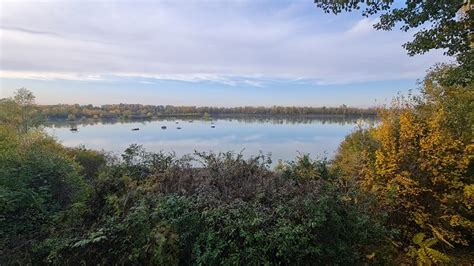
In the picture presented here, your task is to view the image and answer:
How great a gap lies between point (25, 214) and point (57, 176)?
0.81m

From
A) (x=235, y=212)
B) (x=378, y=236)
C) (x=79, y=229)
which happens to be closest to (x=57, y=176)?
(x=79, y=229)

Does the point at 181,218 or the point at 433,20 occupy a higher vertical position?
the point at 433,20

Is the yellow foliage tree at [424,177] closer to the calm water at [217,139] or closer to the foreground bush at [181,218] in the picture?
the foreground bush at [181,218]

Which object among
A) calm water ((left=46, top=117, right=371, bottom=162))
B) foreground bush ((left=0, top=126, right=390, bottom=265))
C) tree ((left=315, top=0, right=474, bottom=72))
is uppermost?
tree ((left=315, top=0, right=474, bottom=72))

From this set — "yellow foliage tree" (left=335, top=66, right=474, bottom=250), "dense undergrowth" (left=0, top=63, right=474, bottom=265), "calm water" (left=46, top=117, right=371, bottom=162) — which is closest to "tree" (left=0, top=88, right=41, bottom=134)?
"calm water" (left=46, top=117, right=371, bottom=162)

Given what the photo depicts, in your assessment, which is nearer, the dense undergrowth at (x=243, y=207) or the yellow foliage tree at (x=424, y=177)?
the dense undergrowth at (x=243, y=207)

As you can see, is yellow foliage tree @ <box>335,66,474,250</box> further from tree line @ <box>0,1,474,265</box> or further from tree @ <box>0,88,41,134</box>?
tree @ <box>0,88,41,134</box>

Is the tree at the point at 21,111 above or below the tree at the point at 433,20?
below

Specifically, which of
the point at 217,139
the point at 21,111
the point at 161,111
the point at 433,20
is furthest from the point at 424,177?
the point at 161,111

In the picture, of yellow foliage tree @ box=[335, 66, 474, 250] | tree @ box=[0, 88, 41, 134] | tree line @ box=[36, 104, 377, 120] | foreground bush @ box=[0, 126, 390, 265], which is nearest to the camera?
foreground bush @ box=[0, 126, 390, 265]

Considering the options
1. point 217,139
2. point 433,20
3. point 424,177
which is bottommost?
point 217,139

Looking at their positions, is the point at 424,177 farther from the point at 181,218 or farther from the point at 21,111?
the point at 21,111

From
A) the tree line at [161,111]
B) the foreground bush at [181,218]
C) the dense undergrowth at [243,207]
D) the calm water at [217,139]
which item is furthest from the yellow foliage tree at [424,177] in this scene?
the tree line at [161,111]

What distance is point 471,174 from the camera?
640 cm
